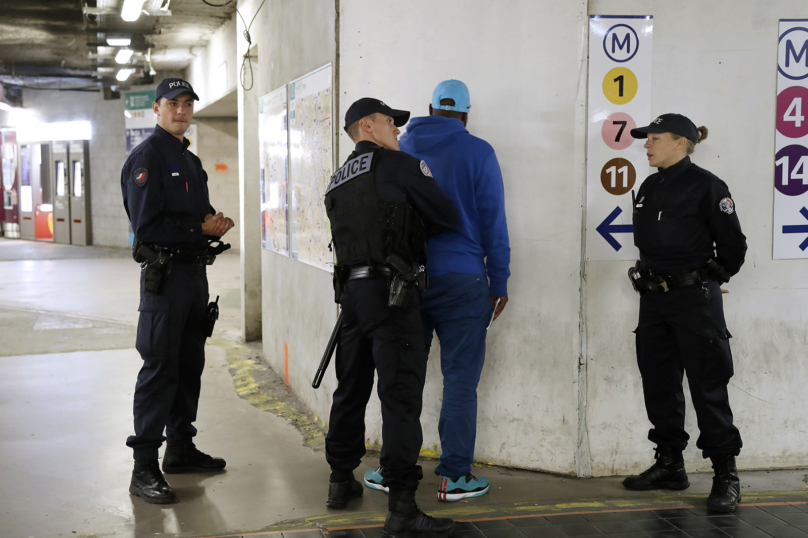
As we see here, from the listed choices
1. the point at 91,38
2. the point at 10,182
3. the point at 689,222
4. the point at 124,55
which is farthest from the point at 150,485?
the point at 10,182

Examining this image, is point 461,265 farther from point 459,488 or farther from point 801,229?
point 801,229

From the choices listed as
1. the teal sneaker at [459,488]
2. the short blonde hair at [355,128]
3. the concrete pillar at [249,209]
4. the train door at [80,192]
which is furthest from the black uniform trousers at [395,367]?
the train door at [80,192]

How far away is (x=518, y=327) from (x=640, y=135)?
101 cm

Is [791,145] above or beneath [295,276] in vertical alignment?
above

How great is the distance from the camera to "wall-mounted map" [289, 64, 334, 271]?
3746mm

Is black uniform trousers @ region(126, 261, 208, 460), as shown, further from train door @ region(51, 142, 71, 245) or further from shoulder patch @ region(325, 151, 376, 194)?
train door @ region(51, 142, 71, 245)

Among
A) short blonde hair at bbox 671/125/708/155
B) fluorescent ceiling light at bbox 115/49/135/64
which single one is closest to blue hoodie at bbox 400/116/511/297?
short blonde hair at bbox 671/125/708/155

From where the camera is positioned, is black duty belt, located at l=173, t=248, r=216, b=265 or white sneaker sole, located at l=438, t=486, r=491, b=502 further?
black duty belt, located at l=173, t=248, r=216, b=265

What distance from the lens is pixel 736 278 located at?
3305mm

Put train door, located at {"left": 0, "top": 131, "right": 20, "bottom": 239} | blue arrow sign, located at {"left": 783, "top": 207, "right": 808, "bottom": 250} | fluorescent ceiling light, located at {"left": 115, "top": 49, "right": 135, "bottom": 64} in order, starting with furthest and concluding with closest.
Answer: train door, located at {"left": 0, "top": 131, "right": 20, "bottom": 239}
fluorescent ceiling light, located at {"left": 115, "top": 49, "right": 135, "bottom": 64}
blue arrow sign, located at {"left": 783, "top": 207, "right": 808, "bottom": 250}

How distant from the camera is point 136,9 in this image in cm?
748

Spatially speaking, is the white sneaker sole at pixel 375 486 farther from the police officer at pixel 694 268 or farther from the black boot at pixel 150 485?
the police officer at pixel 694 268

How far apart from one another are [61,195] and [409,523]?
16.0 m

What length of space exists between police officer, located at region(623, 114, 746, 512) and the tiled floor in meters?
0.11
